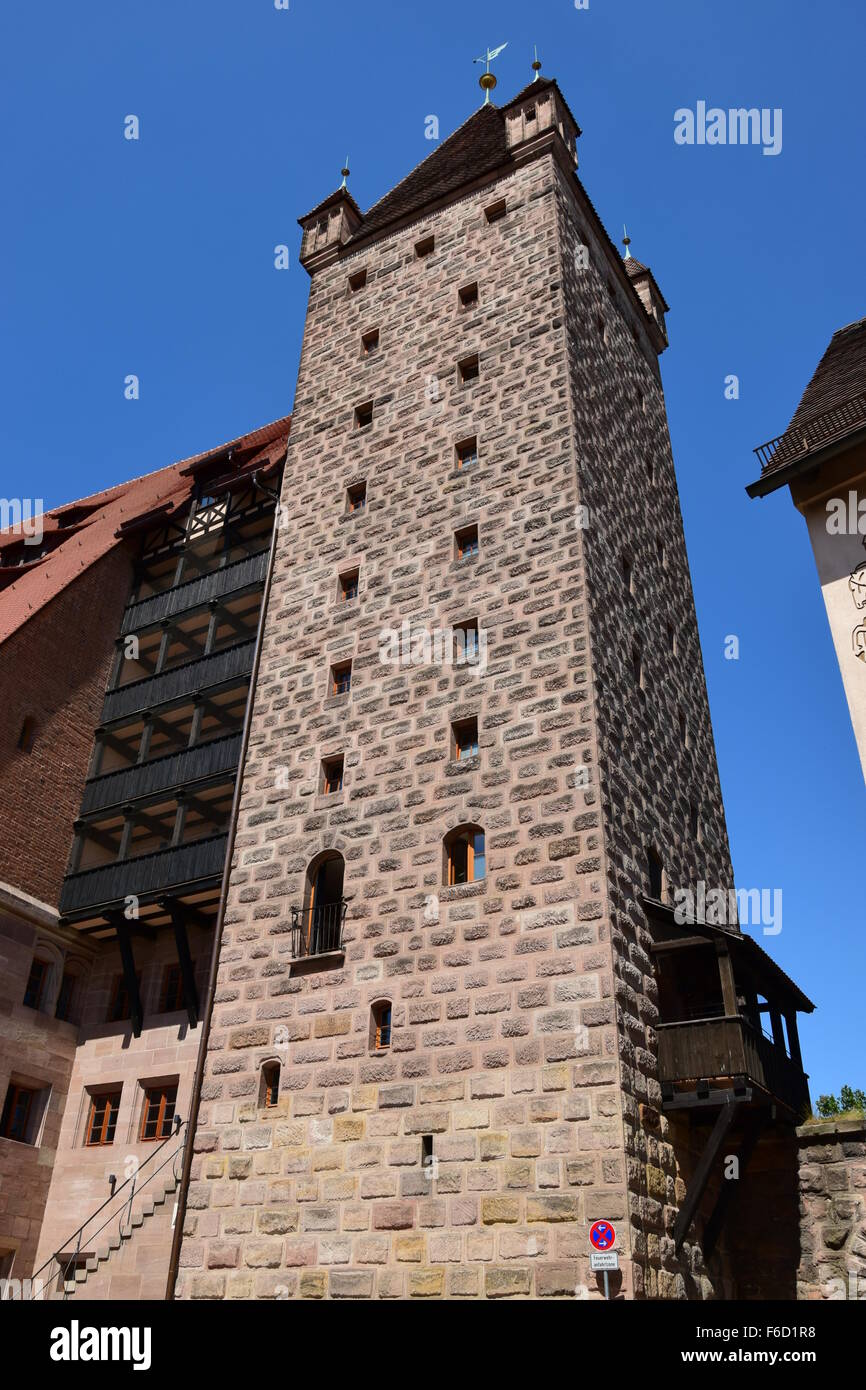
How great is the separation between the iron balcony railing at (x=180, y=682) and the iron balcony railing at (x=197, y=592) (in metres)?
1.85

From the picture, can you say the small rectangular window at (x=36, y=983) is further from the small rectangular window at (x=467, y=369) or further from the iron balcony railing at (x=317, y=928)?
the small rectangular window at (x=467, y=369)

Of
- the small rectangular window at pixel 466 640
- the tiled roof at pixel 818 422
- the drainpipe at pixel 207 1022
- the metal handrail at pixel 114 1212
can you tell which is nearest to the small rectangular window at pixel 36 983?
the metal handrail at pixel 114 1212

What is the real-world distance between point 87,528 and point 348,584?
14.3m

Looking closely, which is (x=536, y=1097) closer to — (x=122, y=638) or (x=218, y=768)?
(x=218, y=768)

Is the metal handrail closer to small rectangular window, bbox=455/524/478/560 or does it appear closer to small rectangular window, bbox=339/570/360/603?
small rectangular window, bbox=339/570/360/603

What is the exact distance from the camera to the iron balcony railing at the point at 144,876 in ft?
73.2

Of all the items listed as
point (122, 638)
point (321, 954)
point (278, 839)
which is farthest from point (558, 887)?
point (122, 638)

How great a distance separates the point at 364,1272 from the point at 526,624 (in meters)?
10.0

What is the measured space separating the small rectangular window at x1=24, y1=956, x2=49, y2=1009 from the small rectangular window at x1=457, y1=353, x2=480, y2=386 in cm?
1540

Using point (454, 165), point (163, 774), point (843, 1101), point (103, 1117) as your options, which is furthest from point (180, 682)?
point (843, 1101)

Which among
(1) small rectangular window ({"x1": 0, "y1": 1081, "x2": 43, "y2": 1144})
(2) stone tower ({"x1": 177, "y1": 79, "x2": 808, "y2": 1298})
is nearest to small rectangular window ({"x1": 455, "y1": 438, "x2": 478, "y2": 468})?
(2) stone tower ({"x1": 177, "y1": 79, "x2": 808, "y2": 1298})

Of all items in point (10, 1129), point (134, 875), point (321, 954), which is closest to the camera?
point (321, 954)

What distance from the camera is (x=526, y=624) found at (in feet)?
60.5

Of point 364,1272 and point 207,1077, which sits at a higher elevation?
point 207,1077
